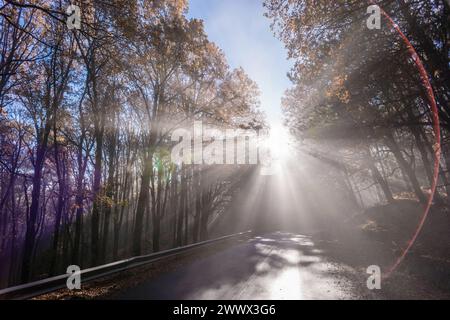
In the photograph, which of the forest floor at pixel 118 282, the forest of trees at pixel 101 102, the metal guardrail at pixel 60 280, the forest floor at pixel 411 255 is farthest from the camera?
the forest of trees at pixel 101 102

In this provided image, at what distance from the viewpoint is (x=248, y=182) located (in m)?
37.9

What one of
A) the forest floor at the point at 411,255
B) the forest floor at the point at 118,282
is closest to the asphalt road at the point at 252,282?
the forest floor at the point at 118,282

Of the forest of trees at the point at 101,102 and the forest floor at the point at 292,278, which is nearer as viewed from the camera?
the forest floor at the point at 292,278

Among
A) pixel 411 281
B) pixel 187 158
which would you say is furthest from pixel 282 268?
pixel 187 158

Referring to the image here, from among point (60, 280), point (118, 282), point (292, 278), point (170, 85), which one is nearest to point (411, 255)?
point (292, 278)

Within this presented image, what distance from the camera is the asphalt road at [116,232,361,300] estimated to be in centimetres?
629

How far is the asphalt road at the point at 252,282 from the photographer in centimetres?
629

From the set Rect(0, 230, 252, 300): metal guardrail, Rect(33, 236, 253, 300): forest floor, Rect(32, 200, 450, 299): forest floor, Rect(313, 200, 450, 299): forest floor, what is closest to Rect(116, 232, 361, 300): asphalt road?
Rect(32, 200, 450, 299): forest floor

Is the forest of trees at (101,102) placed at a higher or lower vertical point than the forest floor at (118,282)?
higher

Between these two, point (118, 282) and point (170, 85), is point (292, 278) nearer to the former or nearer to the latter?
point (118, 282)

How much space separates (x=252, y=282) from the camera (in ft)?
24.3

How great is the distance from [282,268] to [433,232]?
912cm

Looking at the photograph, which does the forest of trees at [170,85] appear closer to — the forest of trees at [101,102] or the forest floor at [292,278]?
the forest of trees at [101,102]
